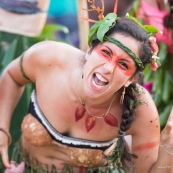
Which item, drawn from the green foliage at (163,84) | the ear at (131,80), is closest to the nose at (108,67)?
the ear at (131,80)

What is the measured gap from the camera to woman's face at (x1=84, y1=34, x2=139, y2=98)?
1.65 metres

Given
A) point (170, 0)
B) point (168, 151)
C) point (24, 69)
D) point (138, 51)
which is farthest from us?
point (170, 0)

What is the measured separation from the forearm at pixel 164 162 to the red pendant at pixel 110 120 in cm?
19

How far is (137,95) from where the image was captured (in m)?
1.81

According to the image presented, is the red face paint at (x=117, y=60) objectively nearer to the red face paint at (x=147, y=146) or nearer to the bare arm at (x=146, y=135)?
the bare arm at (x=146, y=135)

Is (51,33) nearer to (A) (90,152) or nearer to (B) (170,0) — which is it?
(B) (170,0)

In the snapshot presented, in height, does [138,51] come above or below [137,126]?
above

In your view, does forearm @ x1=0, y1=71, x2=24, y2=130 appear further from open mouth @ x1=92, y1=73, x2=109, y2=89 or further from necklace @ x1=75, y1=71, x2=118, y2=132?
open mouth @ x1=92, y1=73, x2=109, y2=89

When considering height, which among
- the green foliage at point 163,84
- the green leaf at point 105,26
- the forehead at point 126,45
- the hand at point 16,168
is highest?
the green leaf at point 105,26

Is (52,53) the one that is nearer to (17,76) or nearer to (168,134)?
(17,76)

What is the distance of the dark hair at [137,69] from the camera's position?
65.4 inches

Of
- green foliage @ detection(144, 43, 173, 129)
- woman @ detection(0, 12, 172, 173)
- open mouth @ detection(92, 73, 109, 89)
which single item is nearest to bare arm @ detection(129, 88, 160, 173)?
woman @ detection(0, 12, 172, 173)

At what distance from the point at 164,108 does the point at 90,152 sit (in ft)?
3.73

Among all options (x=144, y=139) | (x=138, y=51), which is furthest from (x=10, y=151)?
(x=138, y=51)
